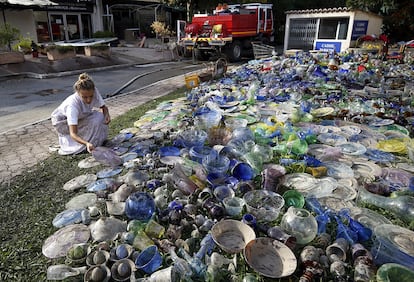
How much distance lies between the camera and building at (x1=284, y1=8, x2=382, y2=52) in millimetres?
13008

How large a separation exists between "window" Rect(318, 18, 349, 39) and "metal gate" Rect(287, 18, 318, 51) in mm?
327

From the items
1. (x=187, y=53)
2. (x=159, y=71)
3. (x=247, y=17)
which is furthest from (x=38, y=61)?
(x=247, y=17)

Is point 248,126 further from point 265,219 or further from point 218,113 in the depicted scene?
point 265,219

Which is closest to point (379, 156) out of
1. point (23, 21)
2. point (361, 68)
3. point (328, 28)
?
point (361, 68)

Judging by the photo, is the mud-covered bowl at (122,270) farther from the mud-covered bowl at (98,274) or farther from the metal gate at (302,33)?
the metal gate at (302,33)

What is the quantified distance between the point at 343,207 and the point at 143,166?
2055mm

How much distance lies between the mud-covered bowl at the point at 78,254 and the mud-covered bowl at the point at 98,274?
0.55 feet

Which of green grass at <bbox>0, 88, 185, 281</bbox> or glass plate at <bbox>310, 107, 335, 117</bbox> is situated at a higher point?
glass plate at <bbox>310, 107, 335, 117</bbox>

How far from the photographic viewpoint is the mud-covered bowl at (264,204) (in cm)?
244

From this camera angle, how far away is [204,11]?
57.1 feet

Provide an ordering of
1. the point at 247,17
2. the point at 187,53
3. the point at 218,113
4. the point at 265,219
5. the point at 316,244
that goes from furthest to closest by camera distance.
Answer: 1. the point at 187,53
2. the point at 247,17
3. the point at 218,113
4. the point at 265,219
5. the point at 316,244

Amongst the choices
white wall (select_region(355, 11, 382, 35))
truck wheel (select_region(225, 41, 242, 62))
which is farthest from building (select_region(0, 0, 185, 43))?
white wall (select_region(355, 11, 382, 35))

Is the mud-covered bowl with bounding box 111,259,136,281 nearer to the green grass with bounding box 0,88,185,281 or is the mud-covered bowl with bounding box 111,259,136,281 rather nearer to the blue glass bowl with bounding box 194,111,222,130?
the green grass with bounding box 0,88,185,281

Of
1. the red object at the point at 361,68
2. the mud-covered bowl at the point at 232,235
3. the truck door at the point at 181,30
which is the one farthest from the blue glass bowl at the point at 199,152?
the truck door at the point at 181,30
